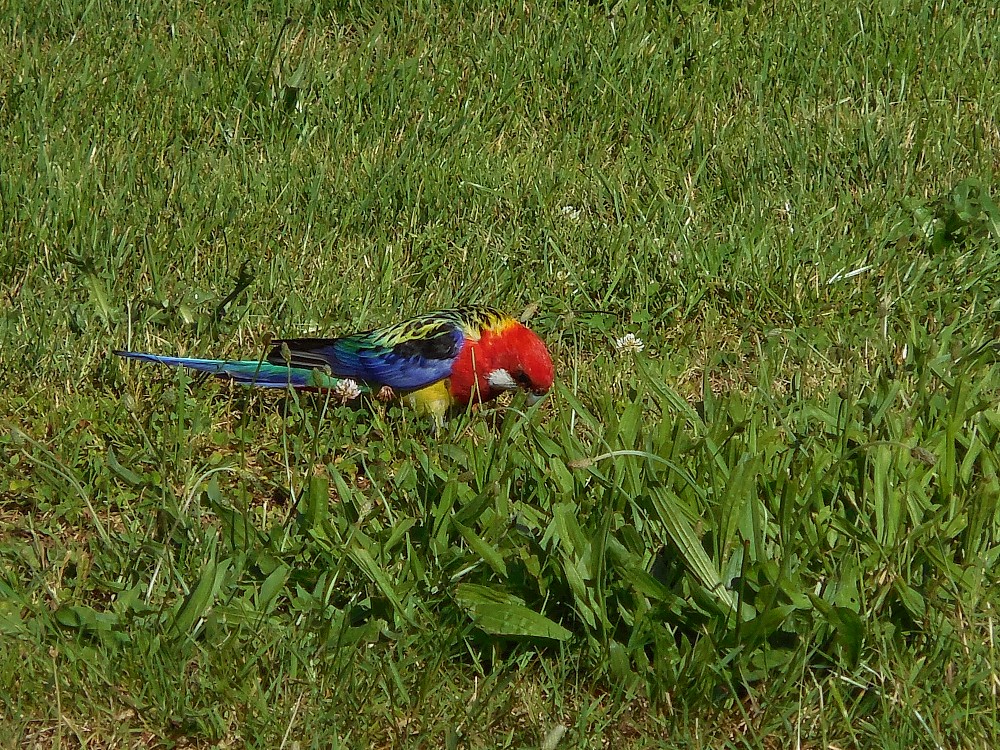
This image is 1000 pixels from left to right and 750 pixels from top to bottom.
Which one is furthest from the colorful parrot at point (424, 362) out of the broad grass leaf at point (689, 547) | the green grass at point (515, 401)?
the broad grass leaf at point (689, 547)

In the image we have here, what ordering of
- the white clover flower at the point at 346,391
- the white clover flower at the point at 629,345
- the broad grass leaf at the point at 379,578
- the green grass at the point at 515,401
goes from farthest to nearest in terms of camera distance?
the white clover flower at the point at 629,345
the white clover flower at the point at 346,391
the broad grass leaf at the point at 379,578
the green grass at the point at 515,401

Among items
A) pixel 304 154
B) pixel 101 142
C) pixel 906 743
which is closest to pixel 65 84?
pixel 101 142

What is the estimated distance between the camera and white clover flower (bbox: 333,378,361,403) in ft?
11.5

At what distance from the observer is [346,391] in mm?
3500

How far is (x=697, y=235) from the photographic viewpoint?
442cm

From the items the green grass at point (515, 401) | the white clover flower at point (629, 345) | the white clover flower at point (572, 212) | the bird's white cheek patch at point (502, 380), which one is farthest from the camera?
the white clover flower at point (572, 212)

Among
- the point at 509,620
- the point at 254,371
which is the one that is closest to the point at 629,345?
the point at 254,371

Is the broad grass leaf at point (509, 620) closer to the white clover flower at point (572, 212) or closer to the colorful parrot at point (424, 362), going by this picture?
the colorful parrot at point (424, 362)

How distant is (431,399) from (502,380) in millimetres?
245

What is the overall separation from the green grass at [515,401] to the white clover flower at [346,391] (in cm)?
5

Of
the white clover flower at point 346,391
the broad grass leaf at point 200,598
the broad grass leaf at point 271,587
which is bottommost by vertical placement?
the white clover flower at point 346,391

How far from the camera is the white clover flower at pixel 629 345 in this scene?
3.89 m

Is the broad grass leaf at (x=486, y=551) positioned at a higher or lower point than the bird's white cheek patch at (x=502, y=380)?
higher

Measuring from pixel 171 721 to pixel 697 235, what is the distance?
266cm
